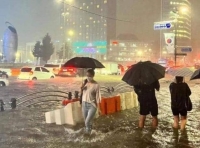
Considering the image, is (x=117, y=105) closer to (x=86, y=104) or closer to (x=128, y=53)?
(x=86, y=104)

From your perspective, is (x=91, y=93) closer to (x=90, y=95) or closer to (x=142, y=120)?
(x=90, y=95)

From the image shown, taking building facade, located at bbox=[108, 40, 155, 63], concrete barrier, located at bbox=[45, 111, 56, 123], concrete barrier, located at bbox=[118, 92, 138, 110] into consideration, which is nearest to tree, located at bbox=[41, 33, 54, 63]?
building facade, located at bbox=[108, 40, 155, 63]

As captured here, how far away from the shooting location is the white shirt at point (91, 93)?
841cm

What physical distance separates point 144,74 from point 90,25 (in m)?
125

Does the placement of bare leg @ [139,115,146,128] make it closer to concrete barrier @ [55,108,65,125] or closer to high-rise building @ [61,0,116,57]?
concrete barrier @ [55,108,65,125]

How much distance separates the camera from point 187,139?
819 cm

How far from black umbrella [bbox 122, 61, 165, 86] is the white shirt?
117 cm

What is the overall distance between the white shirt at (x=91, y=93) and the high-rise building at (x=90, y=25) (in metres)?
89.9

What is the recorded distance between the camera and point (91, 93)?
8.42 metres

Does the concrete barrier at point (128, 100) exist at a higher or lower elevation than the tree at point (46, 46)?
lower

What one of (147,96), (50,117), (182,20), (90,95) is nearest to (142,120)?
(147,96)

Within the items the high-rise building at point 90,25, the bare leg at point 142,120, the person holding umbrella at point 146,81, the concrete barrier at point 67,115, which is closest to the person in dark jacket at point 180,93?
the person holding umbrella at point 146,81

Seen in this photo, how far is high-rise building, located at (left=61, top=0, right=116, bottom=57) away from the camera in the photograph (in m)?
102

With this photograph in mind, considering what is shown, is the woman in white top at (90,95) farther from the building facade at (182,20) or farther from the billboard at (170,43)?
the building facade at (182,20)
